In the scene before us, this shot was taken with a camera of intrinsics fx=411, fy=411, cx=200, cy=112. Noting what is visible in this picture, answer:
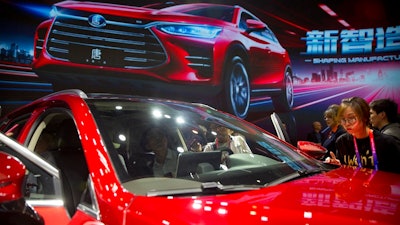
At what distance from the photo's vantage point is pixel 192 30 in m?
6.98

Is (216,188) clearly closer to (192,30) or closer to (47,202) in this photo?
(47,202)

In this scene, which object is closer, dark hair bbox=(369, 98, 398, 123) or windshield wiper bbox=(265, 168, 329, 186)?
windshield wiper bbox=(265, 168, 329, 186)

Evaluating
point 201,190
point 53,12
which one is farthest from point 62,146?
point 53,12

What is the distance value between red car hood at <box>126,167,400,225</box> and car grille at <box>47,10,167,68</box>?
210 inches

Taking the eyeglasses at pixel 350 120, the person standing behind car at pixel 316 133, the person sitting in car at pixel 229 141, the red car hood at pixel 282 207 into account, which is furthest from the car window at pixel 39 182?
the person standing behind car at pixel 316 133

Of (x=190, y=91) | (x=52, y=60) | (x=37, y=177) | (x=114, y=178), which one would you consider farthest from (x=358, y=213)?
(x=52, y=60)

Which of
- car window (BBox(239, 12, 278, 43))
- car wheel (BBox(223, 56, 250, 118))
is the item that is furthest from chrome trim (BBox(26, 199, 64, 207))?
car window (BBox(239, 12, 278, 43))

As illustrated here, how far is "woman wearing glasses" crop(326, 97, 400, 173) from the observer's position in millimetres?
2762

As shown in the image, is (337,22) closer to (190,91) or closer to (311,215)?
(190,91)

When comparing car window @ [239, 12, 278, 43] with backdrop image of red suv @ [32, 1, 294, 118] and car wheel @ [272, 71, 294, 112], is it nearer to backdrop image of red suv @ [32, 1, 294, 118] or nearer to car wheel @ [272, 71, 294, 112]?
backdrop image of red suv @ [32, 1, 294, 118]

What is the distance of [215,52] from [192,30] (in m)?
0.55

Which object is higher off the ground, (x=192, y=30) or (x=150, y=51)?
(x=192, y=30)

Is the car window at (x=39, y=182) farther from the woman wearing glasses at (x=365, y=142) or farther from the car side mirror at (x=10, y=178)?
the woman wearing glasses at (x=365, y=142)

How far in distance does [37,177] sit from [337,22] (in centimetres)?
687
